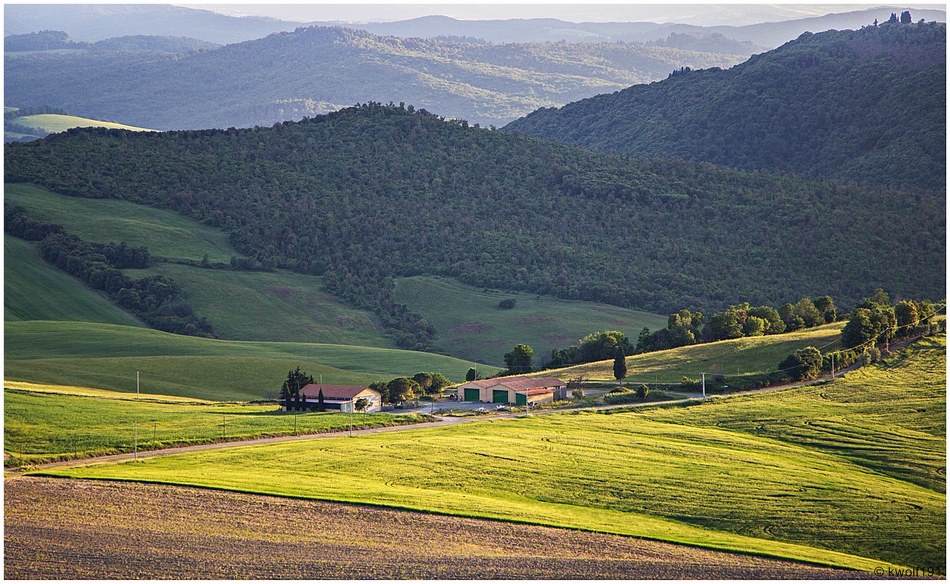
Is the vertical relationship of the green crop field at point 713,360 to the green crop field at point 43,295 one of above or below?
below

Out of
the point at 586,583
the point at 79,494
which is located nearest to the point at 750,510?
the point at 586,583

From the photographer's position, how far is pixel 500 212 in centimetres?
16738

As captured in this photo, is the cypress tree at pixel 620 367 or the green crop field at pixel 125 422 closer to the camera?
the green crop field at pixel 125 422

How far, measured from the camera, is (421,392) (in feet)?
238

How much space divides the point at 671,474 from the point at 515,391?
24.5 m

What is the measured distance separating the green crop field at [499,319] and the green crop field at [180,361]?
51.5ft

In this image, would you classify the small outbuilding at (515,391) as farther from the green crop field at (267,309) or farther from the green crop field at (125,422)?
the green crop field at (267,309)

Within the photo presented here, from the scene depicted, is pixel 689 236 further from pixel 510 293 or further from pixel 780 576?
pixel 780 576

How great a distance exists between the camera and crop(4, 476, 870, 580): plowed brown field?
29609 millimetres

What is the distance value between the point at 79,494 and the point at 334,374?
1991 inches

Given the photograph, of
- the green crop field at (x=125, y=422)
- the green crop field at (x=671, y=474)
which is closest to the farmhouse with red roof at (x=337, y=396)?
the green crop field at (x=125, y=422)

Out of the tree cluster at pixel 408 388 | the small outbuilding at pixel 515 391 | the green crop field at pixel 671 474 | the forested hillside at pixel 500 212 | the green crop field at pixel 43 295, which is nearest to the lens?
the green crop field at pixel 671 474

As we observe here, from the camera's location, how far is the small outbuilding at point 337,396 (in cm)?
6334

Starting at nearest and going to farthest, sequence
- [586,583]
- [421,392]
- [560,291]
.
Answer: [586,583]
[421,392]
[560,291]
